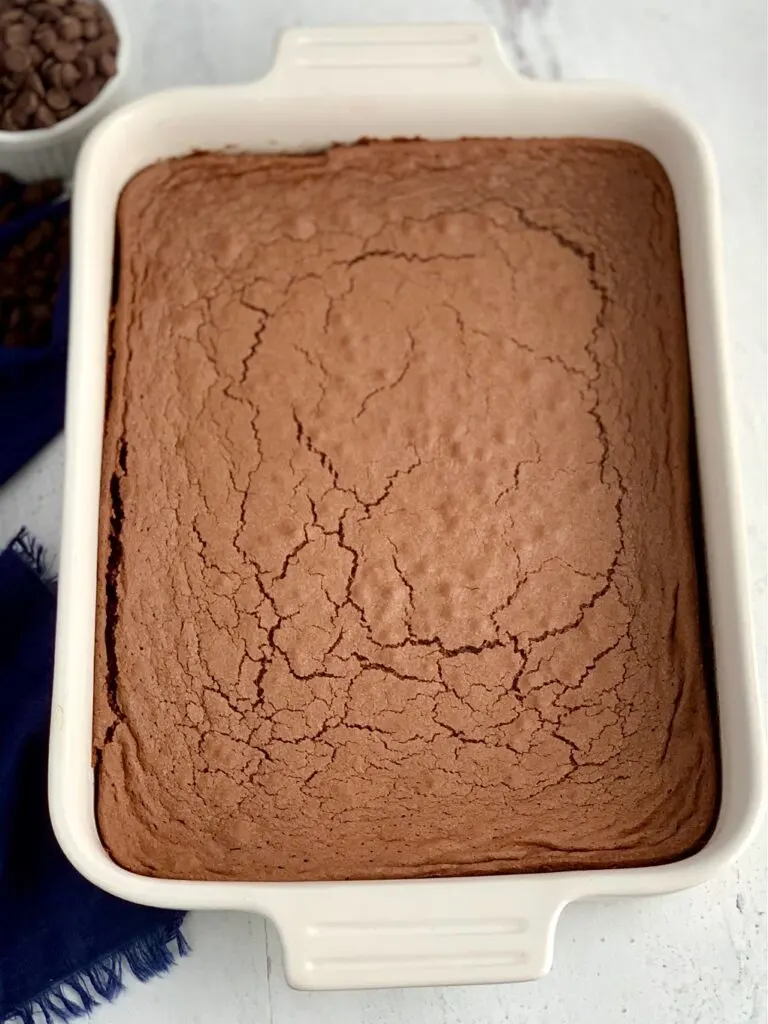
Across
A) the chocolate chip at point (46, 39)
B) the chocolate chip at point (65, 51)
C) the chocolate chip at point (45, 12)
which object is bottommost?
the chocolate chip at point (65, 51)

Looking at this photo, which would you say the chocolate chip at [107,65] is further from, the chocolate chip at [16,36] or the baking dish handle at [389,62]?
the baking dish handle at [389,62]

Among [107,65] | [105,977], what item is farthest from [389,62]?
[105,977]

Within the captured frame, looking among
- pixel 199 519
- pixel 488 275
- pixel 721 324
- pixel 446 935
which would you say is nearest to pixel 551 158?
pixel 488 275

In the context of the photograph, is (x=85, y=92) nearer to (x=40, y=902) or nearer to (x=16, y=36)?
(x=16, y=36)

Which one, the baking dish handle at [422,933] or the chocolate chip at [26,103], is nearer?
the baking dish handle at [422,933]

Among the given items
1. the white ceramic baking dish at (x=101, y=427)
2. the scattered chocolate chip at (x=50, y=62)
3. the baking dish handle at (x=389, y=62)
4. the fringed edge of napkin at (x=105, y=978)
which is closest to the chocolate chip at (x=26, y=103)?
the scattered chocolate chip at (x=50, y=62)

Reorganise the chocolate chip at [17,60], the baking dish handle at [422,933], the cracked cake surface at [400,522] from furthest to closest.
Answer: the chocolate chip at [17,60] < the cracked cake surface at [400,522] < the baking dish handle at [422,933]
